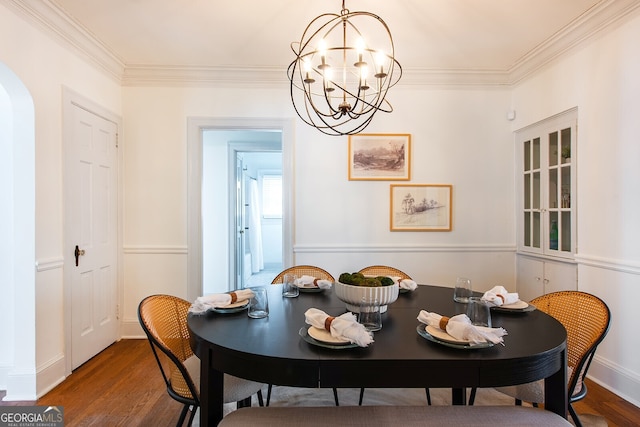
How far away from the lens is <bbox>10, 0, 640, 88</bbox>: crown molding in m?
2.27

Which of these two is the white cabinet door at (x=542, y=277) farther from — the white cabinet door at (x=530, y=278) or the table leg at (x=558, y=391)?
the table leg at (x=558, y=391)

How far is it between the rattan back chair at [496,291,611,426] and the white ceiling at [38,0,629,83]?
187 cm

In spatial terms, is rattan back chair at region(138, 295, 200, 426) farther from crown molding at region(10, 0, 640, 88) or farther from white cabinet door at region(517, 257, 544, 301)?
white cabinet door at region(517, 257, 544, 301)

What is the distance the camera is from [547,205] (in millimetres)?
2957

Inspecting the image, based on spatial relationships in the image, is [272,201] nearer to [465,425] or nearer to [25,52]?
[25,52]

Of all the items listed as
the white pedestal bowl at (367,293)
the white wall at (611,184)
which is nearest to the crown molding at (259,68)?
the white wall at (611,184)

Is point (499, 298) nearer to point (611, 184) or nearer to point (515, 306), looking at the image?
point (515, 306)

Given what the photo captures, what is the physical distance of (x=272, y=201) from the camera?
808 centimetres

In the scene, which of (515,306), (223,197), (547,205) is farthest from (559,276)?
(223,197)

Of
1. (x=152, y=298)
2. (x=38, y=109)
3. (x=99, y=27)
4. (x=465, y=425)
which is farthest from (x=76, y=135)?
(x=465, y=425)

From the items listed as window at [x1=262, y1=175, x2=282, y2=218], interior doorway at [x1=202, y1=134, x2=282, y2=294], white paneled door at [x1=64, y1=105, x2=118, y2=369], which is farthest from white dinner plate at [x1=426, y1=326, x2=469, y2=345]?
window at [x1=262, y1=175, x2=282, y2=218]

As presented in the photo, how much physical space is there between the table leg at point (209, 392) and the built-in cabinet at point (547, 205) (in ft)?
8.88

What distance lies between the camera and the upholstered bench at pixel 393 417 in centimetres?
124

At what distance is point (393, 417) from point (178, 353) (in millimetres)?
1060
